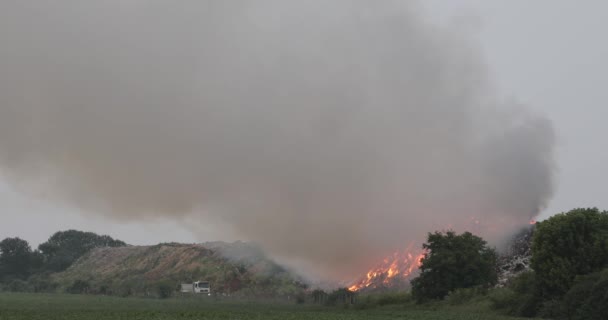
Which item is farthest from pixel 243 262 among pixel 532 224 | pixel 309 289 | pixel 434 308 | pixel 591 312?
pixel 591 312

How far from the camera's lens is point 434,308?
55781 millimetres

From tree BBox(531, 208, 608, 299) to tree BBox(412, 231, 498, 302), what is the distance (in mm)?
12616

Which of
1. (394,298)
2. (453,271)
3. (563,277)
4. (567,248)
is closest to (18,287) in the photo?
(394,298)

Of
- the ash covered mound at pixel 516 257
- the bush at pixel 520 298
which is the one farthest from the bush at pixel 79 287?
the bush at pixel 520 298

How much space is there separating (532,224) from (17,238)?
151413mm

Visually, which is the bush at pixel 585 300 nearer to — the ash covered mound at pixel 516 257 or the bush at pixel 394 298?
the bush at pixel 394 298

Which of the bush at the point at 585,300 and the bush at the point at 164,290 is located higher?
the bush at the point at 164,290

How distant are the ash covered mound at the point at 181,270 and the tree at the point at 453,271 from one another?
27.3m

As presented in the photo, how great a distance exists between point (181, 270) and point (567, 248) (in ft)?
315

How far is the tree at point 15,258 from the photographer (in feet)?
576

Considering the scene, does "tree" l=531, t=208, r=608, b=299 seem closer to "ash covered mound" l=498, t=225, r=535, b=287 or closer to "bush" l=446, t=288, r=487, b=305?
"bush" l=446, t=288, r=487, b=305

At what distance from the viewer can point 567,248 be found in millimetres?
46938

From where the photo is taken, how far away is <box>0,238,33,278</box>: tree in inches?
6909

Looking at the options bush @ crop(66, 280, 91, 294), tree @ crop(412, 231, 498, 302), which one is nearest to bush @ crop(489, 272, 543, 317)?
tree @ crop(412, 231, 498, 302)
